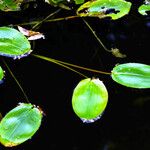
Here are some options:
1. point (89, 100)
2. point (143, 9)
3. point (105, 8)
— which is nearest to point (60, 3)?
point (105, 8)

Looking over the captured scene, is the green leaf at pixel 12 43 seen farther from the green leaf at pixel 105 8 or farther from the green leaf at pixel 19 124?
the green leaf at pixel 105 8

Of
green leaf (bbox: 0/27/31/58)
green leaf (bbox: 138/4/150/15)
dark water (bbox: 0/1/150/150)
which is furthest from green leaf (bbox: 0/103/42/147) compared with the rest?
green leaf (bbox: 138/4/150/15)

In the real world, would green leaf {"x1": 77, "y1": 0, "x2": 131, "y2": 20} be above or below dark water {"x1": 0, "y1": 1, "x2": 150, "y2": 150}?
above

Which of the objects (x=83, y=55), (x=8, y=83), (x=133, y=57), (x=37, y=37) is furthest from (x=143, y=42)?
(x=8, y=83)

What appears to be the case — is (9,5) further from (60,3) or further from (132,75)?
(132,75)

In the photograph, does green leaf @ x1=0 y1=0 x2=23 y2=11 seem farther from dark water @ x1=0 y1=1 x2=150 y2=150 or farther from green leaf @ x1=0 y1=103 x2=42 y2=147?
green leaf @ x1=0 y1=103 x2=42 y2=147

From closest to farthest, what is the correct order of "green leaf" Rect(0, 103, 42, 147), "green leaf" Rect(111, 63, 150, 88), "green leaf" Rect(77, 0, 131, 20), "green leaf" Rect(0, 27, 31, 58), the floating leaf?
"green leaf" Rect(0, 103, 42, 147) < "green leaf" Rect(111, 63, 150, 88) < "green leaf" Rect(0, 27, 31, 58) < the floating leaf < "green leaf" Rect(77, 0, 131, 20)
